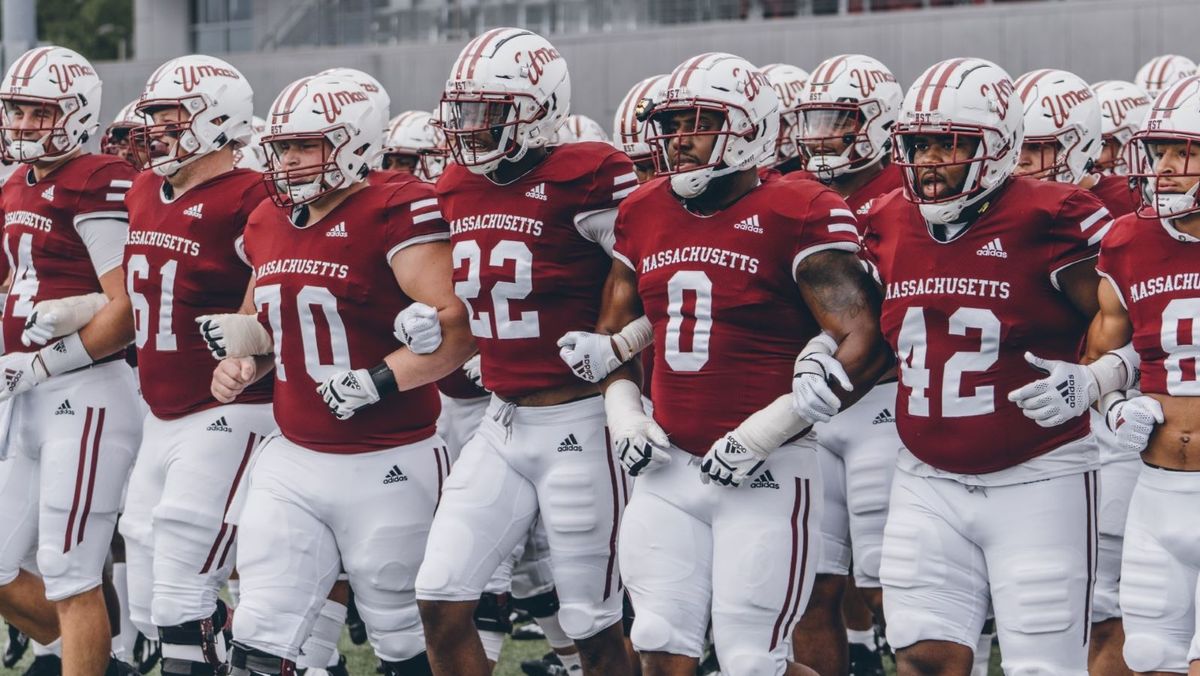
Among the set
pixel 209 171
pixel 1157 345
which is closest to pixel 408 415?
pixel 209 171

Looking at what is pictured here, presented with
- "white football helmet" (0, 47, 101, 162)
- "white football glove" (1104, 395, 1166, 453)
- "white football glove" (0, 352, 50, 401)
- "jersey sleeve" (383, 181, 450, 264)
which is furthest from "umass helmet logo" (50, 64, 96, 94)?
"white football glove" (1104, 395, 1166, 453)

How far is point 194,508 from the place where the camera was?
547cm

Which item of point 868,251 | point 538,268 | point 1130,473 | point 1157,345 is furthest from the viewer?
point 1130,473

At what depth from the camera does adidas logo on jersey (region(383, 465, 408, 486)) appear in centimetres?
517

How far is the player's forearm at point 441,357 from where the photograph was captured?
507 cm

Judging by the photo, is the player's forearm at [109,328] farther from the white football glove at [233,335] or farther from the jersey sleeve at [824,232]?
the jersey sleeve at [824,232]

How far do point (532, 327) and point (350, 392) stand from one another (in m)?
0.57

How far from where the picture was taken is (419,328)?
4.98 m

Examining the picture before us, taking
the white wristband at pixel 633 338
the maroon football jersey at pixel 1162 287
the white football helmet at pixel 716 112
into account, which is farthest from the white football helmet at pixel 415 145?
the maroon football jersey at pixel 1162 287

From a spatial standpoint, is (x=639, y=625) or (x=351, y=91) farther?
(x=351, y=91)

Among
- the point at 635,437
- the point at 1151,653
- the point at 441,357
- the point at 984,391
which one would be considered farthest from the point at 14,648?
the point at 1151,653

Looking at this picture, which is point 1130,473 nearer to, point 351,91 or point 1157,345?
point 1157,345

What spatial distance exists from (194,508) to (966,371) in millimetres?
2481

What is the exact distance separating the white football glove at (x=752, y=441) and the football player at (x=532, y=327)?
2.29ft
